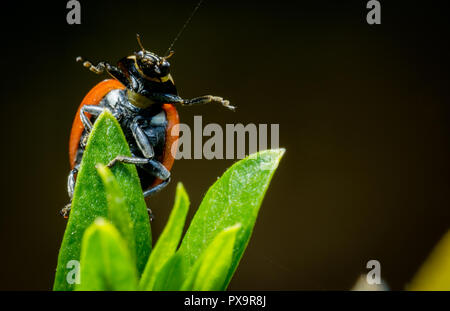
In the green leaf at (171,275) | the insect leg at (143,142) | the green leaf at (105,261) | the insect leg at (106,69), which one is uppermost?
the insect leg at (106,69)

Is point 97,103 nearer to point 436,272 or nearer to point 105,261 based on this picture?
point 105,261

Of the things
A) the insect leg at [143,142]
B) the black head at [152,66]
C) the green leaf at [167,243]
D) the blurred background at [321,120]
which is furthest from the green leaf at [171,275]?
the blurred background at [321,120]

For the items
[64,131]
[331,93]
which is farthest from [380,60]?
[64,131]

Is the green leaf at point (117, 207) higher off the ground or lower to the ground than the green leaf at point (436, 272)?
higher

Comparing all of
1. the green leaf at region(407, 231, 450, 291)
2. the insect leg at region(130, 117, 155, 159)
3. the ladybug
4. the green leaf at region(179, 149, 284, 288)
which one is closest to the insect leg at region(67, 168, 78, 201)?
the ladybug

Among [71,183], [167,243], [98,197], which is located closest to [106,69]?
[71,183]

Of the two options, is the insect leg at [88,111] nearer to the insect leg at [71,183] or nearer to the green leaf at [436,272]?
the insect leg at [71,183]
